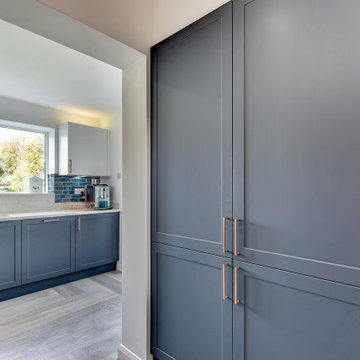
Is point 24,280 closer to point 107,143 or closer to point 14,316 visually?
point 14,316

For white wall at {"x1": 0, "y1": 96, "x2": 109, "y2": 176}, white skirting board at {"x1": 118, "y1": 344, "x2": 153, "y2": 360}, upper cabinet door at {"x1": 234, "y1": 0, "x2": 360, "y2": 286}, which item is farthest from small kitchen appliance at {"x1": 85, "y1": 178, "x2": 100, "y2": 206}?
upper cabinet door at {"x1": 234, "y1": 0, "x2": 360, "y2": 286}

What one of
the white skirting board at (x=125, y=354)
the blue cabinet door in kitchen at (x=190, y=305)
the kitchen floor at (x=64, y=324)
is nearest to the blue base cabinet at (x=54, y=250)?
the kitchen floor at (x=64, y=324)

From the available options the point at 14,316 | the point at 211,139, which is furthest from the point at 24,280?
the point at 211,139

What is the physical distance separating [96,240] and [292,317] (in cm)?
320

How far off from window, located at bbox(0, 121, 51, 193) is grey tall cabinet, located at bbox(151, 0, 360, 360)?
9.30ft

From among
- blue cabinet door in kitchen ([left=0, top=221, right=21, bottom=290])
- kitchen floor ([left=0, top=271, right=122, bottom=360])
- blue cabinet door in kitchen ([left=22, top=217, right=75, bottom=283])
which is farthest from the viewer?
blue cabinet door in kitchen ([left=22, top=217, right=75, bottom=283])

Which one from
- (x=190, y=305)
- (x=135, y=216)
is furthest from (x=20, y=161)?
(x=190, y=305)

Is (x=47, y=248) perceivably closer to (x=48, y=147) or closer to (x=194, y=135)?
(x=48, y=147)

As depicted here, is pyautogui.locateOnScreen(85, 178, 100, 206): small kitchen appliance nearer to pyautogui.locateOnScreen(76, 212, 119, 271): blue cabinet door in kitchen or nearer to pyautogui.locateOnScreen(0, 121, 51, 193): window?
pyautogui.locateOnScreen(76, 212, 119, 271): blue cabinet door in kitchen

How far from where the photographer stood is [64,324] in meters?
2.42

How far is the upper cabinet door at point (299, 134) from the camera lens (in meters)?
0.98

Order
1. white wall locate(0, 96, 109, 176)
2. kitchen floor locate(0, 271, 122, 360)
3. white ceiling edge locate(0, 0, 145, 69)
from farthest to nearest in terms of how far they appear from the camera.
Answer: white wall locate(0, 96, 109, 176)
kitchen floor locate(0, 271, 122, 360)
white ceiling edge locate(0, 0, 145, 69)

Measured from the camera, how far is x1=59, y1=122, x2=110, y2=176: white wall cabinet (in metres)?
3.85

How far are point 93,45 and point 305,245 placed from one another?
5.20 feet
